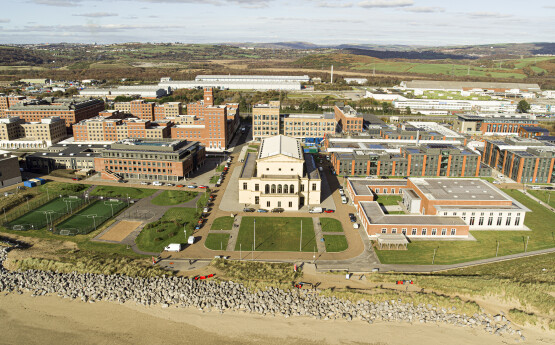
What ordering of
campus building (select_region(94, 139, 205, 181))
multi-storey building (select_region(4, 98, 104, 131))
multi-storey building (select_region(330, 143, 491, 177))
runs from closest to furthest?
campus building (select_region(94, 139, 205, 181)) → multi-storey building (select_region(330, 143, 491, 177)) → multi-storey building (select_region(4, 98, 104, 131))

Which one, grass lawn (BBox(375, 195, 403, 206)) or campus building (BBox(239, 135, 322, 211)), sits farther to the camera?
grass lawn (BBox(375, 195, 403, 206))

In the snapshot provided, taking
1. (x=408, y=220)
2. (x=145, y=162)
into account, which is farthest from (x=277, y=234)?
(x=145, y=162)

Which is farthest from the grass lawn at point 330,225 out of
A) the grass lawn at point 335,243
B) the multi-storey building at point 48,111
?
the multi-storey building at point 48,111

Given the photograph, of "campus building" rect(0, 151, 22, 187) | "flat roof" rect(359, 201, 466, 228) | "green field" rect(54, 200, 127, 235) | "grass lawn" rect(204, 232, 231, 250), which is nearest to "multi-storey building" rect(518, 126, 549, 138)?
"flat roof" rect(359, 201, 466, 228)

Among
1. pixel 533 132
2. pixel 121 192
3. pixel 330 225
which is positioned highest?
pixel 533 132

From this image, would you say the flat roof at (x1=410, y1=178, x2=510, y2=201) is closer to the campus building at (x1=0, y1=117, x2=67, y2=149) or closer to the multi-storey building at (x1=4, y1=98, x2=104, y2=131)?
the campus building at (x1=0, y1=117, x2=67, y2=149)

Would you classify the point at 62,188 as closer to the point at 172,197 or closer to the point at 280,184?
the point at 172,197
